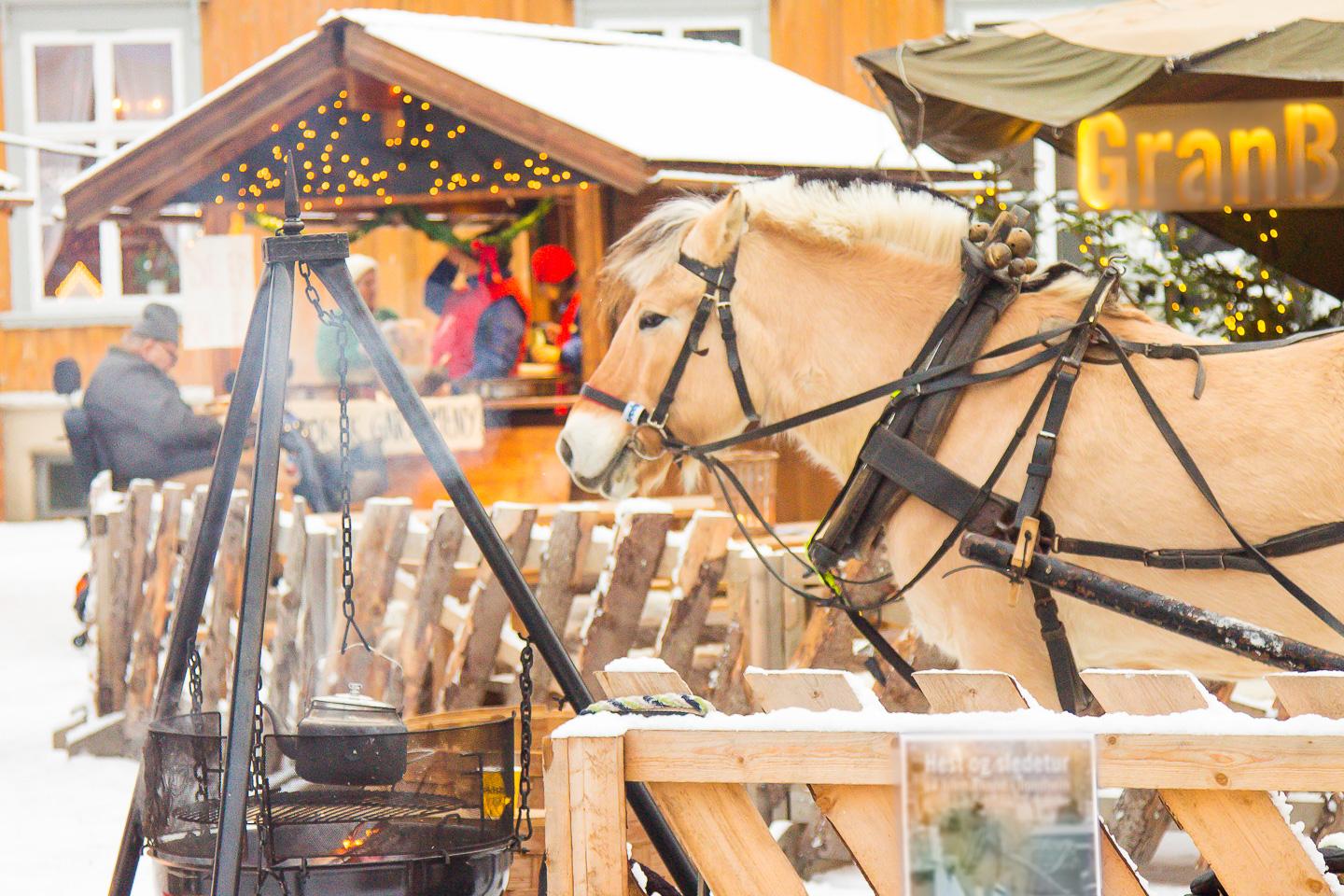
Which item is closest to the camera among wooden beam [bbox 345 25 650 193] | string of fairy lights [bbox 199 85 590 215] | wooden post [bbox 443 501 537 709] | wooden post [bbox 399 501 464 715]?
wooden post [bbox 443 501 537 709]

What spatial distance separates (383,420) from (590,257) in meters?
1.49

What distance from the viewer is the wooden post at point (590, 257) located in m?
8.99

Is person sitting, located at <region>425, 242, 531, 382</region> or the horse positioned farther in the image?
person sitting, located at <region>425, 242, 531, 382</region>

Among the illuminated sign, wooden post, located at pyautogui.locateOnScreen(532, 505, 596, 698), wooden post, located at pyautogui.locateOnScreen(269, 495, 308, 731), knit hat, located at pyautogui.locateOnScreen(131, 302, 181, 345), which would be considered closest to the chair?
knit hat, located at pyautogui.locateOnScreen(131, 302, 181, 345)

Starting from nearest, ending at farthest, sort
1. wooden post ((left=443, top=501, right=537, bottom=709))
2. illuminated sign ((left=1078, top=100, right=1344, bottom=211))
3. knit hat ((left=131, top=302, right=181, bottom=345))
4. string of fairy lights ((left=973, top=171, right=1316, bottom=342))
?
wooden post ((left=443, top=501, right=537, bottom=709)), illuminated sign ((left=1078, top=100, right=1344, bottom=211)), string of fairy lights ((left=973, top=171, right=1316, bottom=342)), knit hat ((left=131, top=302, right=181, bottom=345))

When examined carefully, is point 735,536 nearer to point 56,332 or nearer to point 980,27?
point 980,27

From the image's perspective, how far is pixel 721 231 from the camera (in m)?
3.63

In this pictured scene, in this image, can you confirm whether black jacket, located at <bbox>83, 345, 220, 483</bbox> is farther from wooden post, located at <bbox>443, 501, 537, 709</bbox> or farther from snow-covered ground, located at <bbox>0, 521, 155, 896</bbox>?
wooden post, located at <bbox>443, 501, 537, 709</bbox>

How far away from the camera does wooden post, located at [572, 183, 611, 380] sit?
899 cm

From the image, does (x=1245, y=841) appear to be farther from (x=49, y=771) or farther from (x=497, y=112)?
(x=497, y=112)

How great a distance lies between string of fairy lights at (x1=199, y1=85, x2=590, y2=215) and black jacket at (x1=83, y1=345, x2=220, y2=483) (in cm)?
149

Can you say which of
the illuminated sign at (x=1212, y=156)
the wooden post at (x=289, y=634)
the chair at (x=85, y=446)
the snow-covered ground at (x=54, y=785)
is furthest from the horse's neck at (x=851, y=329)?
the chair at (x=85, y=446)

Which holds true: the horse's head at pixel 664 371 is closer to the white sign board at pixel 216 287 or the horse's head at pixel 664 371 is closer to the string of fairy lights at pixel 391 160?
the string of fairy lights at pixel 391 160

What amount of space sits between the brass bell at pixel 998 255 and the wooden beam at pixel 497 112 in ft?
13.9
